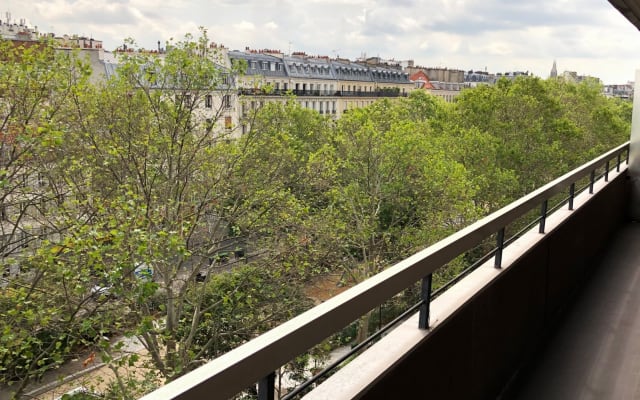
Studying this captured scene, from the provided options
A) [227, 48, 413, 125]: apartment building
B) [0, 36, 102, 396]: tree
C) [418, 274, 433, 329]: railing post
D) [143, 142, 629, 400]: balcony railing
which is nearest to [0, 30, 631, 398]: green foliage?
[0, 36, 102, 396]: tree

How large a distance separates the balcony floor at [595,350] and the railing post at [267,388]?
5.71ft

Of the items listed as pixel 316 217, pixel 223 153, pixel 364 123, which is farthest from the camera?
pixel 364 123

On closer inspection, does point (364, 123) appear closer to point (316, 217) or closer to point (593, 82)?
point (316, 217)

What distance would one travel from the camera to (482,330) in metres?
2.07

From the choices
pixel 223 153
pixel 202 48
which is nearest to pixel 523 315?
pixel 223 153

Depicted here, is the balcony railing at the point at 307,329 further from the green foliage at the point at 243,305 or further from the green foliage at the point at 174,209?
the green foliage at the point at 243,305

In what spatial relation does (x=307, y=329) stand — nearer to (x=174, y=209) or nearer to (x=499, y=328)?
(x=499, y=328)

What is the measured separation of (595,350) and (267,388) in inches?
98.9

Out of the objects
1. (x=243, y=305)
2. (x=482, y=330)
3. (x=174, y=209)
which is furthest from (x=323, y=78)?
(x=482, y=330)

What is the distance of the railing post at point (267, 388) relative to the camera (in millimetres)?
947

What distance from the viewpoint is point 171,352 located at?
7.84m

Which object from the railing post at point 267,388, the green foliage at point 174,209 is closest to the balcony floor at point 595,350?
the green foliage at point 174,209

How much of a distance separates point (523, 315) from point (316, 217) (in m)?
9.36

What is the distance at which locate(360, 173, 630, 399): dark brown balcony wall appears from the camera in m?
1.57
